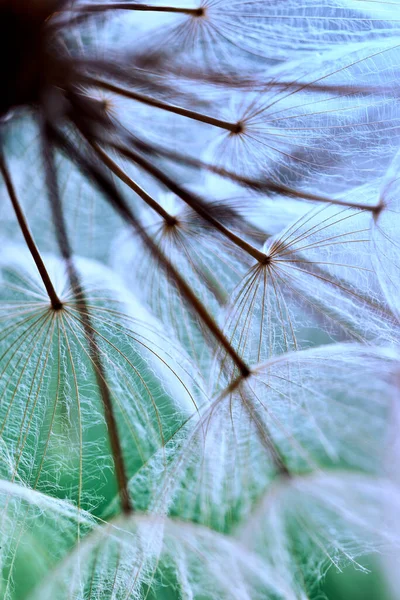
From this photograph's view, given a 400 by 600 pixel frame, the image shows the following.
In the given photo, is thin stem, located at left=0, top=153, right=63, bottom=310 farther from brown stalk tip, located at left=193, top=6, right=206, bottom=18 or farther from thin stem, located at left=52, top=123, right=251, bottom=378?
brown stalk tip, located at left=193, top=6, right=206, bottom=18

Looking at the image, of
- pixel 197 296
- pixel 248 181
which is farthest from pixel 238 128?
pixel 197 296

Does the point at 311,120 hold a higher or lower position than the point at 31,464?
higher

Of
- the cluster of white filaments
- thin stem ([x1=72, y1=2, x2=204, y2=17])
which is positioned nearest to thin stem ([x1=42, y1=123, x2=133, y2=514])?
the cluster of white filaments

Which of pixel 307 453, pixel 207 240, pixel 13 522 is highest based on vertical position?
pixel 207 240

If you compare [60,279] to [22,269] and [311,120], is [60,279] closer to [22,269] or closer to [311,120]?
[22,269]

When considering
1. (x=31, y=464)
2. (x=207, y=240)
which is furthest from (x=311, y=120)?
(x=31, y=464)

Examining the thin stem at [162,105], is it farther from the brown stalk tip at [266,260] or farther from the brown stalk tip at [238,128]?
the brown stalk tip at [266,260]
